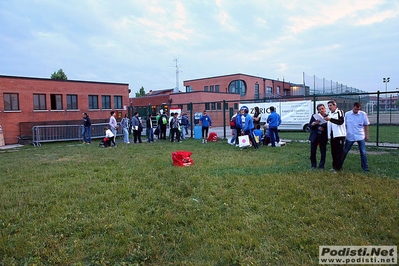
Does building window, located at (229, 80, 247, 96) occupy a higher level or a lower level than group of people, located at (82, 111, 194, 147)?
higher

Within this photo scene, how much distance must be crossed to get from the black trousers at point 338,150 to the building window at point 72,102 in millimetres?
23969

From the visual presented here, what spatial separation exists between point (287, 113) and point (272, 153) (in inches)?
516

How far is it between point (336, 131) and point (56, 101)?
2397cm

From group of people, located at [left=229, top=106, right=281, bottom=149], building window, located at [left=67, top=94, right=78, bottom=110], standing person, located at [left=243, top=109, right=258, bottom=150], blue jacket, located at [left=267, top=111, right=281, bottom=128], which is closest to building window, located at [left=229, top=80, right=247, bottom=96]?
building window, located at [left=67, top=94, right=78, bottom=110]

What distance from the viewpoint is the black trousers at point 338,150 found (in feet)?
22.5

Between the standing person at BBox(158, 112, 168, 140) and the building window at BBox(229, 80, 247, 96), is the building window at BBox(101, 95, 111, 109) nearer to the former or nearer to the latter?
the standing person at BBox(158, 112, 168, 140)

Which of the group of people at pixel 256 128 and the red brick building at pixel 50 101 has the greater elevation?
the red brick building at pixel 50 101

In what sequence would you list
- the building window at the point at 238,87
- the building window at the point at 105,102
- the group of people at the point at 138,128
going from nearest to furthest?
the group of people at the point at 138,128
the building window at the point at 105,102
the building window at the point at 238,87

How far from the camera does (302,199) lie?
503 centimetres

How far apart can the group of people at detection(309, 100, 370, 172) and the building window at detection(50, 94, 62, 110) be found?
23.2m

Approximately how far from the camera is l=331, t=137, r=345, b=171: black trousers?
6.86 meters

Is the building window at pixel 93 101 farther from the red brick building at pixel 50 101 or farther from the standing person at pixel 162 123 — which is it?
the standing person at pixel 162 123

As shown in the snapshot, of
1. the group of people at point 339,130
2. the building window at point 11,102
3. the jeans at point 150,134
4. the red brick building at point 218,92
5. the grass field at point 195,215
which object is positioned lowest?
the grass field at point 195,215

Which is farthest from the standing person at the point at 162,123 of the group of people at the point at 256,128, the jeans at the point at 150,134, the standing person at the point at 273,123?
the standing person at the point at 273,123
